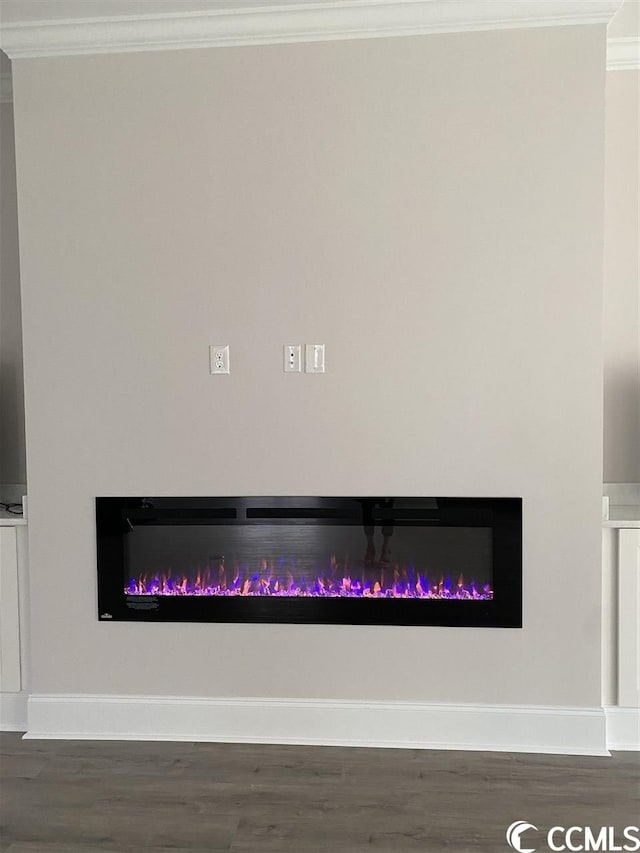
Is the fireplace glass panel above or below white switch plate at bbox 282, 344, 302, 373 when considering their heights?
below

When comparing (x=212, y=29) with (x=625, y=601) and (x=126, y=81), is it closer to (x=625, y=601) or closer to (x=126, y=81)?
(x=126, y=81)

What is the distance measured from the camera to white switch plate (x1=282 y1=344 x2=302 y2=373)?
268 cm

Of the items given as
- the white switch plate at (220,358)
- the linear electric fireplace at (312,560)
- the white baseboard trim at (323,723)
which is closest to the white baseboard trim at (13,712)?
the white baseboard trim at (323,723)

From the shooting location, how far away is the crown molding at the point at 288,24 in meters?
2.52

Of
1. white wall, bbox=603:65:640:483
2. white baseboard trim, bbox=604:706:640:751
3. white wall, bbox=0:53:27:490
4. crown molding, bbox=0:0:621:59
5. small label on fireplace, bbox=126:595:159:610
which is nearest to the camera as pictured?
crown molding, bbox=0:0:621:59

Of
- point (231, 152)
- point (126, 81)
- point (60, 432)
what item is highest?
point (126, 81)

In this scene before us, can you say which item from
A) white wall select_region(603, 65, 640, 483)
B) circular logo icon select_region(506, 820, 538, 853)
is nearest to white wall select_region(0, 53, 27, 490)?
circular logo icon select_region(506, 820, 538, 853)

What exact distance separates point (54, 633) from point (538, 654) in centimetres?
190

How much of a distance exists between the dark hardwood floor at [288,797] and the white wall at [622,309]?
1.23 metres

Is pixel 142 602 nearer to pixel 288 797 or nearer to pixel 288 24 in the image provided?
pixel 288 797

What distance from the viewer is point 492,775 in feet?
7.99

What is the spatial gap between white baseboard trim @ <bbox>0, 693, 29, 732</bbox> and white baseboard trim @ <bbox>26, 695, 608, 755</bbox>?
0.07 metres

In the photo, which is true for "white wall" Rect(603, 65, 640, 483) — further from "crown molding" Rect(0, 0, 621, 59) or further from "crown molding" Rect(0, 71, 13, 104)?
"crown molding" Rect(0, 71, 13, 104)

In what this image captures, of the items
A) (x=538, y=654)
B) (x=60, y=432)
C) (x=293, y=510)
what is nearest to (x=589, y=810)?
(x=538, y=654)
